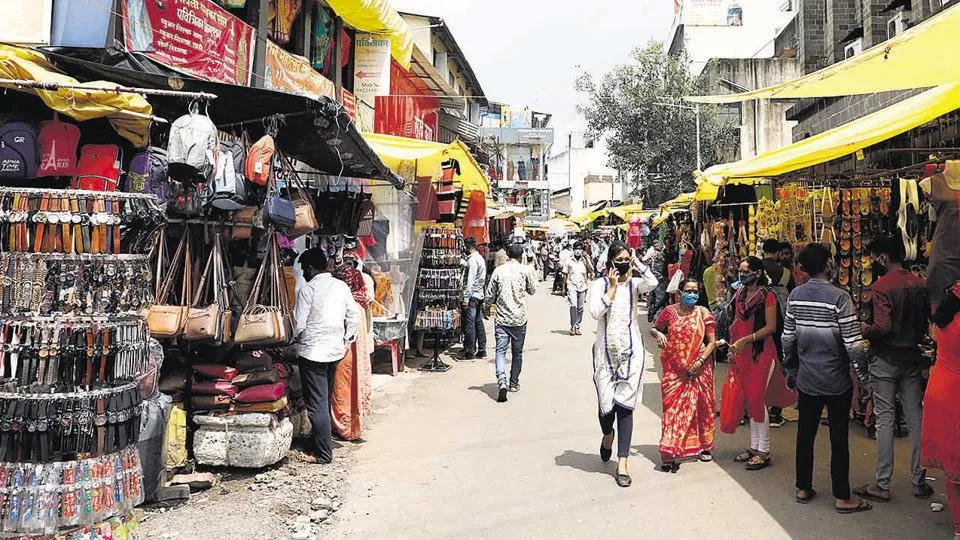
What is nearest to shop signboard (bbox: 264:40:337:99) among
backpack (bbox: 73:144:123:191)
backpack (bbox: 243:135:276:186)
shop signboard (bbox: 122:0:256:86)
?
shop signboard (bbox: 122:0:256:86)

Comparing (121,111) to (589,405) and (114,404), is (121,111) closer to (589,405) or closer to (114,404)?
(114,404)

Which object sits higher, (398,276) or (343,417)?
(398,276)

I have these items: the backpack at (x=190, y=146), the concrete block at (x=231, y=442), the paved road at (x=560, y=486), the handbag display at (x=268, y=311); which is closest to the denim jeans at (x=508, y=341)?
the paved road at (x=560, y=486)

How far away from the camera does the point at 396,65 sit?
15.6 meters

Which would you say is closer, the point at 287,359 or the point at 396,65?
the point at 287,359

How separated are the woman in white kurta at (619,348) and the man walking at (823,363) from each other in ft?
3.74

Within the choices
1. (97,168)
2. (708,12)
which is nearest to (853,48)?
(97,168)

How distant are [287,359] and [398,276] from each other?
3.61 m

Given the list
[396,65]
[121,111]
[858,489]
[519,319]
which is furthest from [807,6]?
[121,111]

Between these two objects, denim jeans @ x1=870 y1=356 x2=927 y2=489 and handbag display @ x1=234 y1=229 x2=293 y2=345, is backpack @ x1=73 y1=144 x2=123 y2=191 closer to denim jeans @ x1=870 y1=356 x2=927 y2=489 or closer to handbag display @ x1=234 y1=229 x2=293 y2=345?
handbag display @ x1=234 y1=229 x2=293 y2=345

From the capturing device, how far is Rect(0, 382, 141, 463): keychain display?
11.0 feet

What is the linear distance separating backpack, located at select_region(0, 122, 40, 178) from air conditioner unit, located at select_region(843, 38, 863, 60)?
12.9 meters

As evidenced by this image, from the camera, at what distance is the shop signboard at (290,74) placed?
954 centimetres

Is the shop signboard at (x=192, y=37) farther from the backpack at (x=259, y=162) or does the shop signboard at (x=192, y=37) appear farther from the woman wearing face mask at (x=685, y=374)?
the woman wearing face mask at (x=685, y=374)
